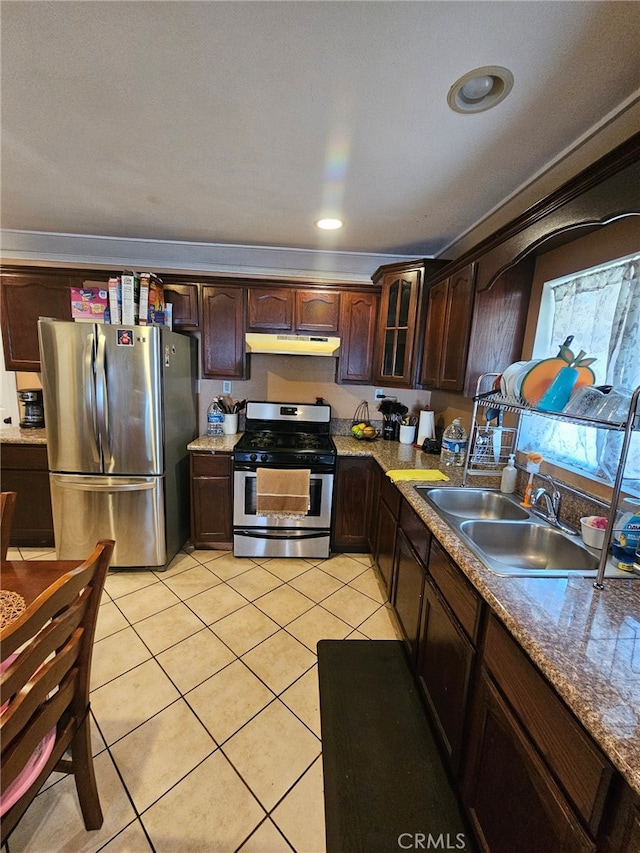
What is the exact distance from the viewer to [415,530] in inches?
66.9

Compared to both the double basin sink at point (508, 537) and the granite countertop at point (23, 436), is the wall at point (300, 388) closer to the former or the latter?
the granite countertop at point (23, 436)

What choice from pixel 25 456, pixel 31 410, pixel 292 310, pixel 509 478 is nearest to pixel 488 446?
pixel 509 478

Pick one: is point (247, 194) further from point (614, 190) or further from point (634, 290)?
point (634, 290)

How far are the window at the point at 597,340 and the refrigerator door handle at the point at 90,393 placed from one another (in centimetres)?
270

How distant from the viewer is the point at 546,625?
2.87ft

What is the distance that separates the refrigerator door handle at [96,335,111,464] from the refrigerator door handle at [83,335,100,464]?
33 mm

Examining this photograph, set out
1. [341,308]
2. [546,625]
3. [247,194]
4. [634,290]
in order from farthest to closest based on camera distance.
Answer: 1. [341,308]
2. [247,194]
3. [634,290]
4. [546,625]

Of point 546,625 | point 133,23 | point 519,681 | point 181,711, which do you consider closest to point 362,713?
point 181,711

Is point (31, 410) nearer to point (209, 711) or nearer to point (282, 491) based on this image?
point (282, 491)

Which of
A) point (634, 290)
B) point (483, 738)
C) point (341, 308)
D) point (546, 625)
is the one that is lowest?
point (483, 738)

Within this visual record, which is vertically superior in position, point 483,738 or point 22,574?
point 22,574

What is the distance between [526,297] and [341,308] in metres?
1.42

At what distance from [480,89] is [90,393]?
2.53 m

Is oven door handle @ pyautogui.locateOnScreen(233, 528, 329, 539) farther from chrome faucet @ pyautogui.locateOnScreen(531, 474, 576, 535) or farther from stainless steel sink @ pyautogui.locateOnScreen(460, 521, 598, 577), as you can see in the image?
chrome faucet @ pyautogui.locateOnScreen(531, 474, 576, 535)
